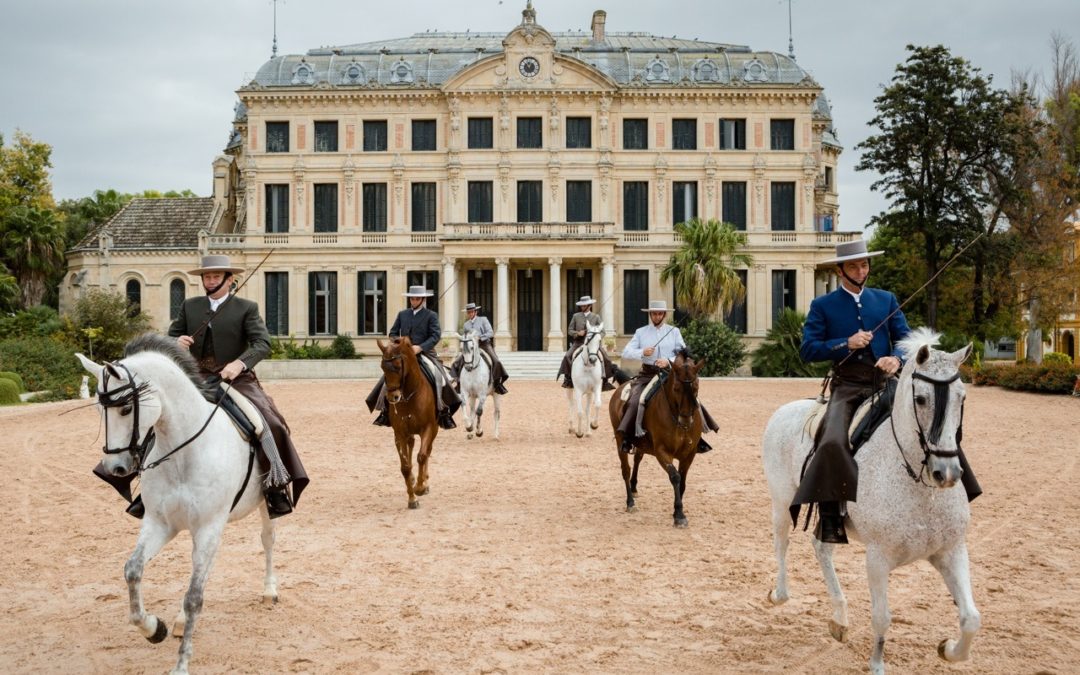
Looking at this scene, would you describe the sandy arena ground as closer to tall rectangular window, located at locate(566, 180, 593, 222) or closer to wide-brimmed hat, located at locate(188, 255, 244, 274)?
wide-brimmed hat, located at locate(188, 255, 244, 274)

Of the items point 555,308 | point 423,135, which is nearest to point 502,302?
point 555,308

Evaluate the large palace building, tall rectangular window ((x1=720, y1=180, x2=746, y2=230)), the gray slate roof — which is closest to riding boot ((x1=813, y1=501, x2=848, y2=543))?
the large palace building

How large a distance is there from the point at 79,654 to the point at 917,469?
5590mm

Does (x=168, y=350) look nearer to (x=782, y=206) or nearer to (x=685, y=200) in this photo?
(x=685, y=200)

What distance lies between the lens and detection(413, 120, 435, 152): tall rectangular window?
48.7m

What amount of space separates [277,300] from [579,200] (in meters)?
17.5

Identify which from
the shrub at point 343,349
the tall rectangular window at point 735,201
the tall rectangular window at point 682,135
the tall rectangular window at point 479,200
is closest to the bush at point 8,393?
the shrub at point 343,349

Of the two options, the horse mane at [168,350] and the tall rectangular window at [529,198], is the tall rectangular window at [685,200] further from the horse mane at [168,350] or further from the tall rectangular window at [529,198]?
the horse mane at [168,350]

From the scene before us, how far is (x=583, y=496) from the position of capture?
1195cm

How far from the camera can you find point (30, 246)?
46469 mm

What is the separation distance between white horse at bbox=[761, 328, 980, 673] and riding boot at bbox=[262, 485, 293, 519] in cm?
411

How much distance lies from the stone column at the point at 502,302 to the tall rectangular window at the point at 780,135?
16.2m

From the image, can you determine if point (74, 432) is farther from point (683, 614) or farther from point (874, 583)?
point (874, 583)

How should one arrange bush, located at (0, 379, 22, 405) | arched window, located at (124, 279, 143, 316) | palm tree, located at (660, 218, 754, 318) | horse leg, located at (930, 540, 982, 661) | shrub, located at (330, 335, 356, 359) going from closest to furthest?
horse leg, located at (930, 540, 982, 661) < bush, located at (0, 379, 22, 405) < palm tree, located at (660, 218, 754, 318) < shrub, located at (330, 335, 356, 359) < arched window, located at (124, 279, 143, 316)
